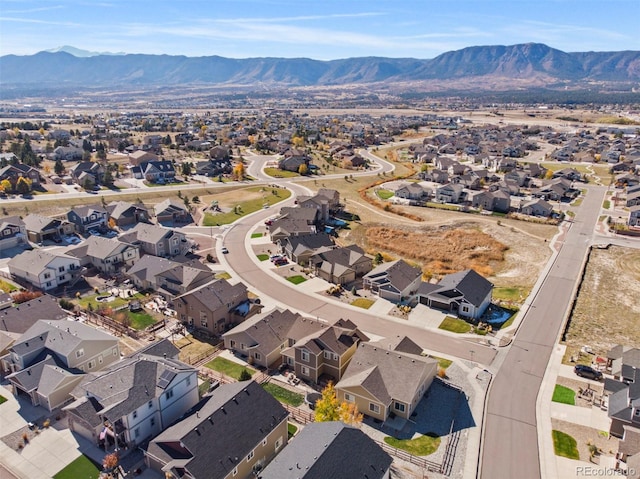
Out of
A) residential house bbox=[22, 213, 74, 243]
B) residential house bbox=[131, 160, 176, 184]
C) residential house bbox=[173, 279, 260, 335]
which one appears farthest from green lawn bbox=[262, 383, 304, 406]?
residential house bbox=[131, 160, 176, 184]

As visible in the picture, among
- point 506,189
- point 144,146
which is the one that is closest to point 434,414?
point 506,189

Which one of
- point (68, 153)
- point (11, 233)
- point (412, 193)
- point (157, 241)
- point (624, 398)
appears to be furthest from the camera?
point (68, 153)

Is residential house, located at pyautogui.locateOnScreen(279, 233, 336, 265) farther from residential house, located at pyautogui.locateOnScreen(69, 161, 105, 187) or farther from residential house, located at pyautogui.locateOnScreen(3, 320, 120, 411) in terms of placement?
residential house, located at pyautogui.locateOnScreen(69, 161, 105, 187)

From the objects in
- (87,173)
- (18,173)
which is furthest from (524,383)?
(18,173)

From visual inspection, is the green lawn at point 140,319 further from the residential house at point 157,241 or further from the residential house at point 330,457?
the residential house at point 330,457

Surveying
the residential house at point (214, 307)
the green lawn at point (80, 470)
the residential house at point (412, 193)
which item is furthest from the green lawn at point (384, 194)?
the green lawn at point (80, 470)

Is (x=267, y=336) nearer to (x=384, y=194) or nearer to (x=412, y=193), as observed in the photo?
(x=412, y=193)
